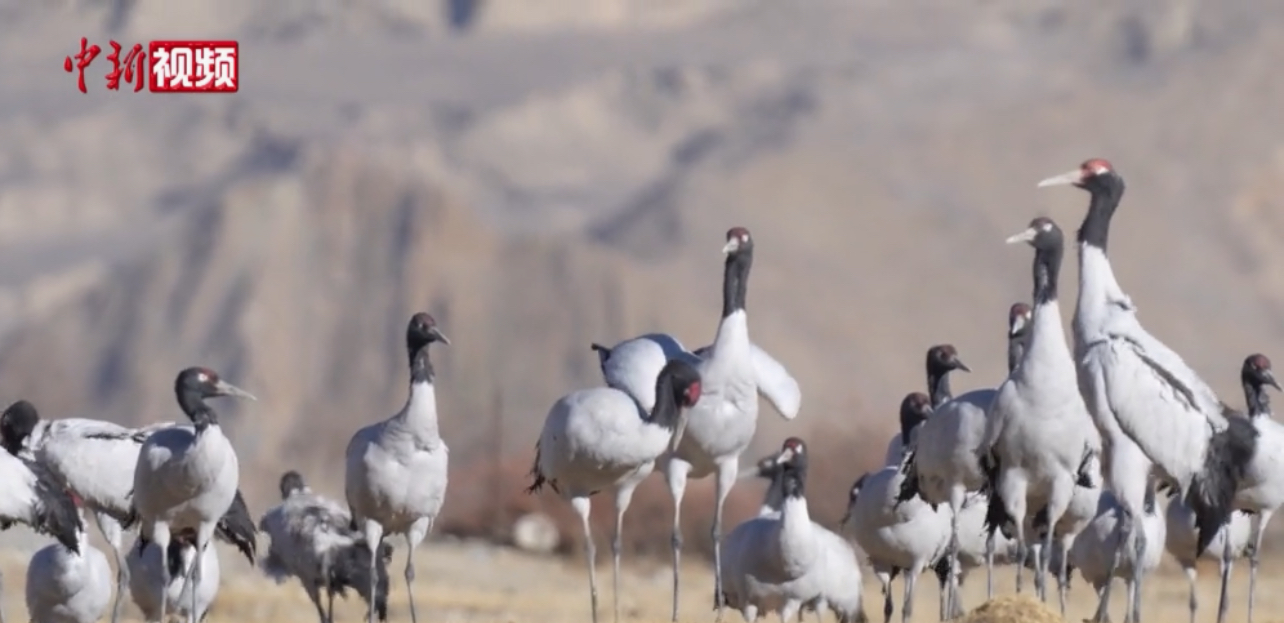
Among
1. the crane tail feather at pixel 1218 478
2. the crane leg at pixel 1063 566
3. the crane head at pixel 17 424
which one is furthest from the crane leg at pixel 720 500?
the crane head at pixel 17 424

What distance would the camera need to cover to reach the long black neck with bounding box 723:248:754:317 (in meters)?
19.8

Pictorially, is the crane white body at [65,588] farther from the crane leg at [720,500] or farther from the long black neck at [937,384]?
the long black neck at [937,384]

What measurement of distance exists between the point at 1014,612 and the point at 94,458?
23.3 feet

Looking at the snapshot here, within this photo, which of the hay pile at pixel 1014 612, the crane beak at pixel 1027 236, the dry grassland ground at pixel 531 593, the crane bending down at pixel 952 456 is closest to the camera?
the hay pile at pixel 1014 612

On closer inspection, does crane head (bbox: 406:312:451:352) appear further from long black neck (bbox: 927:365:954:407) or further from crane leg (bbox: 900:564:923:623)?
long black neck (bbox: 927:365:954:407)

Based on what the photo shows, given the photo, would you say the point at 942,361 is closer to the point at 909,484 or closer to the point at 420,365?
the point at 909,484

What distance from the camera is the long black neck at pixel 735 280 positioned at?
19.8m

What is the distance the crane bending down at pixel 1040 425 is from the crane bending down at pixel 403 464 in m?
3.66

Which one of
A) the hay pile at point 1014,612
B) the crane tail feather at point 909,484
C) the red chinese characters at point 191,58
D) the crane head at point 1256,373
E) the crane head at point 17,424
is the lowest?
the hay pile at point 1014,612

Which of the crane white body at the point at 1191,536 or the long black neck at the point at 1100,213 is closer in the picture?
the long black neck at the point at 1100,213

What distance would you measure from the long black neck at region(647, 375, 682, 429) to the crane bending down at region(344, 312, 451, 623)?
1388 millimetres

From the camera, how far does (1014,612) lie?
48.5ft

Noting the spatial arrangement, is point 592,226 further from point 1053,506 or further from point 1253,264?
point 1053,506

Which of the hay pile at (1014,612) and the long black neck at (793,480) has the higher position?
the long black neck at (793,480)
